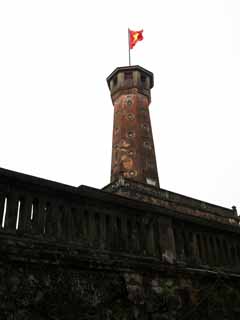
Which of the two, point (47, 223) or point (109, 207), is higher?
point (109, 207)

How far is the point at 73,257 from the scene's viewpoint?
331 cm

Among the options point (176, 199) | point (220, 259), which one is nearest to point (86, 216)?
point (220, 259)

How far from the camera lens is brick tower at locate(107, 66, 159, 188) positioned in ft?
65.7

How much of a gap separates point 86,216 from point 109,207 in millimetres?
321

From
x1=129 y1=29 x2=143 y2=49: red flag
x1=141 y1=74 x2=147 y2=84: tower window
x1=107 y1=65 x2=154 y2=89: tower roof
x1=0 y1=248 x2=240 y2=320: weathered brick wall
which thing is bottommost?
x1=0 y1=248 x2=240 y2=320: weathered brick wall

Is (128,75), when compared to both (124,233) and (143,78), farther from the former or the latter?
(124,233)

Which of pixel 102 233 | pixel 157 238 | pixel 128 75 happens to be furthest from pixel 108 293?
pixel 128 75

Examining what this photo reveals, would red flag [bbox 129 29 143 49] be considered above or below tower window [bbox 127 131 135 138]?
above

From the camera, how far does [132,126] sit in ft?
71.8

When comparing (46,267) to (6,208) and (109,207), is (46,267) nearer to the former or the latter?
(6,208)

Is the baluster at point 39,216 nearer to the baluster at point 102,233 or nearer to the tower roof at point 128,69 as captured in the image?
the baluster at point 102,233

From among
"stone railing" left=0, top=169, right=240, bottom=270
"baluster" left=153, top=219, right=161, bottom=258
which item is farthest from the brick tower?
"baluster" left=153, top=219, right=161, bottom=258

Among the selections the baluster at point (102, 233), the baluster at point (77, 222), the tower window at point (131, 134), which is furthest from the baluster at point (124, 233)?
the tower window at point (131, 134)

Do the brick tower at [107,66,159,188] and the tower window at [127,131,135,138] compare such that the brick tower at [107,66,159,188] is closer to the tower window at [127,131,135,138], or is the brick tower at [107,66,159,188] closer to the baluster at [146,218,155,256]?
the tower window at [127,131,135,138]
